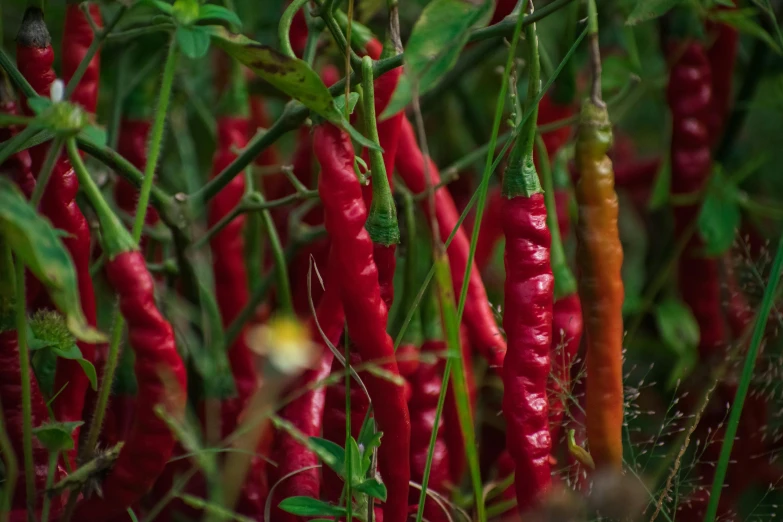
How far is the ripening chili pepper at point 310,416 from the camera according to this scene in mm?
1195

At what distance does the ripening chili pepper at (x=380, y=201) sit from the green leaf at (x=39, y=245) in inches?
14.7

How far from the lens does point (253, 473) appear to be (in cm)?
132

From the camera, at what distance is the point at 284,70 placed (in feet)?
2.96

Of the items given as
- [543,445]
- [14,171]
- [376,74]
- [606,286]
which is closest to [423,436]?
[543,445]

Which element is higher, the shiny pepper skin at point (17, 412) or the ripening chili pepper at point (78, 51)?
the ripening chili pepper at point (78, 51)

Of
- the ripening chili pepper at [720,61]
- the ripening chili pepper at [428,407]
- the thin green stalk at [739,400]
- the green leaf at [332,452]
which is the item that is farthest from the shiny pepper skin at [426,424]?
the ripening chili pepper at [720,61]

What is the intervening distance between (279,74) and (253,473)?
0.64 m

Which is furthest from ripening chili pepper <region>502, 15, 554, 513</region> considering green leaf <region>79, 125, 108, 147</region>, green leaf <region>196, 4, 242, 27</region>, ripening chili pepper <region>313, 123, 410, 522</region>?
green leaf <region>79, 125, 108, 147</region>

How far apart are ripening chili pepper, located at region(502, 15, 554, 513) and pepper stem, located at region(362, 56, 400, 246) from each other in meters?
0.16

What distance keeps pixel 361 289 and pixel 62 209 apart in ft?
1.34

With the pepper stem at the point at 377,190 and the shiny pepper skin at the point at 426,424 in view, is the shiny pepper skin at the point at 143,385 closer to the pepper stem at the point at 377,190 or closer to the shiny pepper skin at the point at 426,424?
the pepper stem at the point at 377,190

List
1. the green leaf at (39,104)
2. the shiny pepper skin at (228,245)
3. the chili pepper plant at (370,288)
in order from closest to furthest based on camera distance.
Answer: the green leaf at (39,104) → the chili pepper plant at (370,288) → the shiny pepper skin at (228,245)

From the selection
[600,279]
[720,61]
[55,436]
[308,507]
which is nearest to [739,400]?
[600,279]

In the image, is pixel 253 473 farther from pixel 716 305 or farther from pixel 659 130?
pixel 659 130
